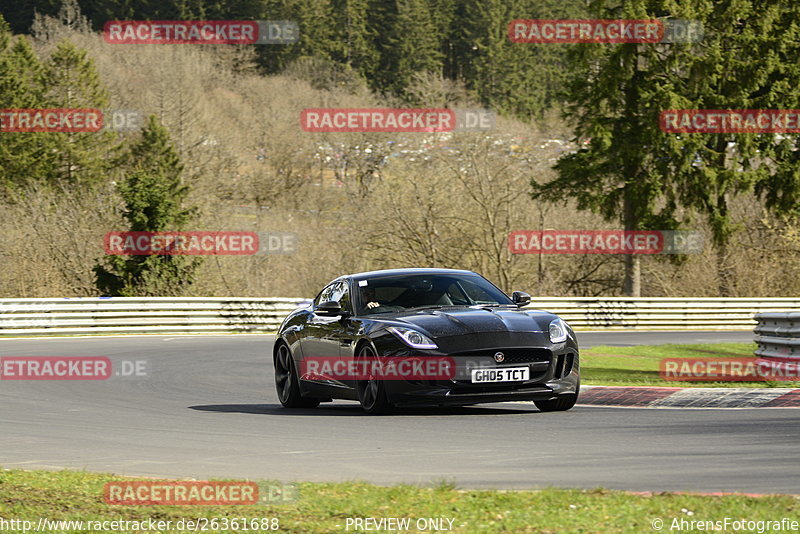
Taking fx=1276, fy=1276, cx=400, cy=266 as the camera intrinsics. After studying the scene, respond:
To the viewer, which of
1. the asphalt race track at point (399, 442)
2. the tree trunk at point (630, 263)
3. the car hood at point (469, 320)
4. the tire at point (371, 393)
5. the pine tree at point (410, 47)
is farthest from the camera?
the pine tree at point (410, 47)

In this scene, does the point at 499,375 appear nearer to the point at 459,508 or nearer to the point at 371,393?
the point at 371,393

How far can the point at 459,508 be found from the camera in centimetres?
709

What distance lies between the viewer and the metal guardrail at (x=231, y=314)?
99.5ft

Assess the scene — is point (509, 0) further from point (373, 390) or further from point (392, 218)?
point (373, 390)

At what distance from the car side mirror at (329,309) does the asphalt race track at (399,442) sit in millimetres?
1094

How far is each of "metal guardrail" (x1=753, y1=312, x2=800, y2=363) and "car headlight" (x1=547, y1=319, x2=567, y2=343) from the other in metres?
5.35

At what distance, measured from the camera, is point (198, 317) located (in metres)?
32.7

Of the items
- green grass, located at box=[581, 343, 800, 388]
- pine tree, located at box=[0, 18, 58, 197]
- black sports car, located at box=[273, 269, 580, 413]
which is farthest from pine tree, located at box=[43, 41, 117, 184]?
black sports car, located at box=[273, 269, 580, 413]

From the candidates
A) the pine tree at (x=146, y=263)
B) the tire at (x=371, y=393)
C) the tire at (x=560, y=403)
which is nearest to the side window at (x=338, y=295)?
the tire at (x=371, y=393)

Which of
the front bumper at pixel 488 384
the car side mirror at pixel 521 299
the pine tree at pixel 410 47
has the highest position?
the pine tree at pixel 410 47

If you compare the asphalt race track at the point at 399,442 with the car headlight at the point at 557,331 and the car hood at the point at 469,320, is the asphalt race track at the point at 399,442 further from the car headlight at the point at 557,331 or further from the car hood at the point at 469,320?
the car hood at the point at 469,320

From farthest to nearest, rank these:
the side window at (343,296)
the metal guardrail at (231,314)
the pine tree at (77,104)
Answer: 1. the pine tree at (77,104)
2. the metal guardrail at (231,314)
3. the side window at (343,296)

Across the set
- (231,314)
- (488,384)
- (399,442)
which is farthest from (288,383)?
(231,314)

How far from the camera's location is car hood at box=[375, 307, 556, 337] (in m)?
12.5
